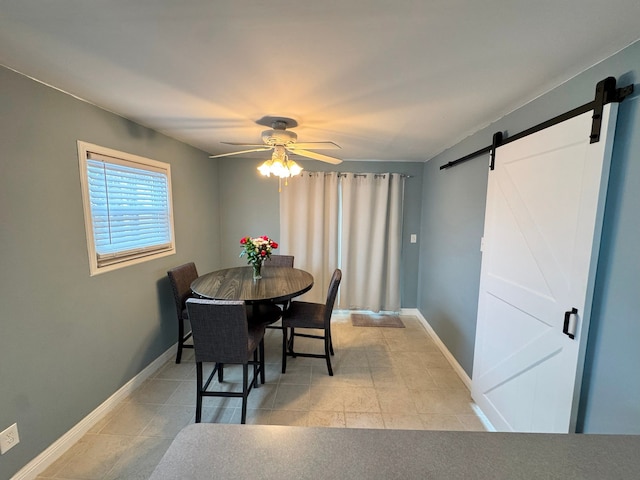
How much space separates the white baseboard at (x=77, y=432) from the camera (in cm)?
145

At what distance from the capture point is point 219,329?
175 cm

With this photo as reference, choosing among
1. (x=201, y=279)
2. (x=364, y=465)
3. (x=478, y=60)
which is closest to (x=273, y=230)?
(x=201, y=279)

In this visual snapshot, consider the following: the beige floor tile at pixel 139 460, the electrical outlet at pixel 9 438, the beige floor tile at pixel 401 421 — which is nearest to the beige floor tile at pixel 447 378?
the beige floor tile at pixel 401 421

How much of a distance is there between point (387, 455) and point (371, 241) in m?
3.15

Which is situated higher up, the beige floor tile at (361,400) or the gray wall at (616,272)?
the gray wall at (616,272)

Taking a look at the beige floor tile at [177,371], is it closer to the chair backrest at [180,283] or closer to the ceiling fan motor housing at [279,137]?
the chair backrest at [180,283]

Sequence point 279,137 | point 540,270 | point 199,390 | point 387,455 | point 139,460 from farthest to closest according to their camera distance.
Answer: point 279,137, point 199,390, point 139,460, point 540,270, point 387,455

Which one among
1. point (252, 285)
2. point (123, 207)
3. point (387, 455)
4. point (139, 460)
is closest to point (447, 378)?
point (252, 285)

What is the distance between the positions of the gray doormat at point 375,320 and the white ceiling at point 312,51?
2650mm

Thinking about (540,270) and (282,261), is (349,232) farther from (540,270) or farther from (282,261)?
(540,270)

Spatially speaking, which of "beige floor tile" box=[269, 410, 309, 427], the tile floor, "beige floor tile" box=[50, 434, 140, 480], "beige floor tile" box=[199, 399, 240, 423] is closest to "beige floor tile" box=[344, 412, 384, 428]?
the tile floor

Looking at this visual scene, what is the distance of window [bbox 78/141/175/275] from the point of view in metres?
1.82

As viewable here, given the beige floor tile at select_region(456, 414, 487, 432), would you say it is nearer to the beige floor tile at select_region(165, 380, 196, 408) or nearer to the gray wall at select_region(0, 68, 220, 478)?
the beige floor tile at select_region(165, 380, 196, 408)

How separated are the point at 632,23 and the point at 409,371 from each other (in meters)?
2.65
